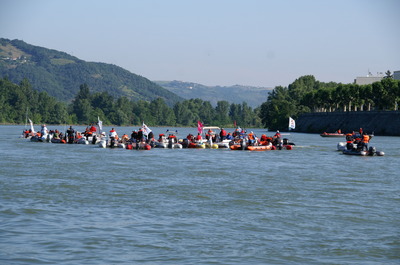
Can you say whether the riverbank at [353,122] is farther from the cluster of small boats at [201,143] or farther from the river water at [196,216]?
the river water at [196,216]

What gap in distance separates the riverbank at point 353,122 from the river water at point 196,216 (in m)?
95.0

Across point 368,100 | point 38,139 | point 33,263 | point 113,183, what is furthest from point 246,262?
point 368,100

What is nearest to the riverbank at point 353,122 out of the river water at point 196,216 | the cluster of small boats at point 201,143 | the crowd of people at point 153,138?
the crowd of people at point 153,138

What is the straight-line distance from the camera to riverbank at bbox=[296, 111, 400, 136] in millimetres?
132125

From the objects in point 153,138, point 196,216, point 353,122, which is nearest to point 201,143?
point 153,138

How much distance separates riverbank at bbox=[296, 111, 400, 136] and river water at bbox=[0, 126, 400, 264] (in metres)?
95.0

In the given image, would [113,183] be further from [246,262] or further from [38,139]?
[38,139]

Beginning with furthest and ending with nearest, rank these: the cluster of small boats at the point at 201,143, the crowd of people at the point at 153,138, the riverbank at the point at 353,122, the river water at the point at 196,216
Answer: the riverbank at the point at 353,122 < the crowd of people at the point at 153,138 < the cluster of small boats at the point at 201,143 < the river water at the point at 196,216

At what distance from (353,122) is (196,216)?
12940cm

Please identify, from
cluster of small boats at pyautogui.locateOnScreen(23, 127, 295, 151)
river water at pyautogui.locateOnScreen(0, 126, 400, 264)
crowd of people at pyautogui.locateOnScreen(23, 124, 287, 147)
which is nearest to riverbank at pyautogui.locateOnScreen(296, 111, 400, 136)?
crowd of people at pyautogui.locateOnScreen(23, 124, 287, 147)

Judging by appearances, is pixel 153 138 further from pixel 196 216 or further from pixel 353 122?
pixel 353 122

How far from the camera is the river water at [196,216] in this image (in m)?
16.8

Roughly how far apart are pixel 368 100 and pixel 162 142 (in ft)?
338

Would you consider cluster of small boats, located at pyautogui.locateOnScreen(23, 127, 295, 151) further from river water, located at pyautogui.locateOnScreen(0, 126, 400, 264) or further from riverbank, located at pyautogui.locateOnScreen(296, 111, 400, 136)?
riverbank, located at pyautogui.locateOnScreen(296, 111, 400, 136)
